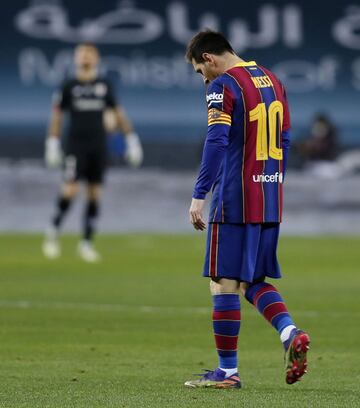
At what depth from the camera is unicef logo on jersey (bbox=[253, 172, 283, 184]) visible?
810 centimetres

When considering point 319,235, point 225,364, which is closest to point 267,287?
point 225,364

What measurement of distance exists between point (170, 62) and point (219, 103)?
22.0m

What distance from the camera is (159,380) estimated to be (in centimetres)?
825

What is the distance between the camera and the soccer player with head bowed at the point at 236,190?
7.95 metres

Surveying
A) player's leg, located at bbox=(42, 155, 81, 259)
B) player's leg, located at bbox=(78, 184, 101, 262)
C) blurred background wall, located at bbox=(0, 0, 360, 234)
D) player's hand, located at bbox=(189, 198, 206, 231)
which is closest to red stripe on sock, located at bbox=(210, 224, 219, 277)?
player's hand, located at bbox=(189, 198, 206, 231)

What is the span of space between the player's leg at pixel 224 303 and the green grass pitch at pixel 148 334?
0.16m

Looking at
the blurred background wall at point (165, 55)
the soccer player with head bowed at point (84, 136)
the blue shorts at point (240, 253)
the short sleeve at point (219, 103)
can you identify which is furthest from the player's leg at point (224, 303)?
the blurred background wall at point (165, 55)

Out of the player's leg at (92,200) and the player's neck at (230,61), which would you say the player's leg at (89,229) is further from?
the player's neck at (230,61)

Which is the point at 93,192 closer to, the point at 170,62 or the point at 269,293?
the point at 170,62

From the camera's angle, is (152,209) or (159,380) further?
(152,209)

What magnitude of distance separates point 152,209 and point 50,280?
1115 cm

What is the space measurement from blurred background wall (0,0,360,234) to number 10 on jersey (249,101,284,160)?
20507 millimetres

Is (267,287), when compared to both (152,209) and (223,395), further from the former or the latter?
(152,209)

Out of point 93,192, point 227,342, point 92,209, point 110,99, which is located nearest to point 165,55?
point 110,99
